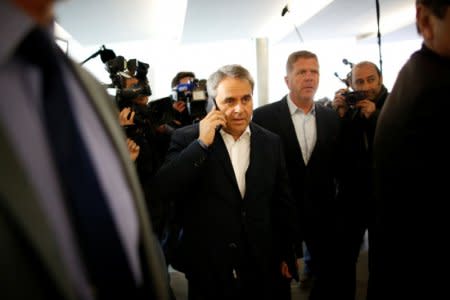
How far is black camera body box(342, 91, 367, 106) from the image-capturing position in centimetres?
201

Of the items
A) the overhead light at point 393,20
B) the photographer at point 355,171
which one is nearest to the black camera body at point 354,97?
the photographer at point 355,171

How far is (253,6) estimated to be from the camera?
14.7ft

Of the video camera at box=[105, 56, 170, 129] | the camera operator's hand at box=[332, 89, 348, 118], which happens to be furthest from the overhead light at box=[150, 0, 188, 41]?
the camera operator's hand at box=[332, 89, 348, 118]

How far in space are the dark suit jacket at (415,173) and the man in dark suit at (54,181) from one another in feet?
2.19

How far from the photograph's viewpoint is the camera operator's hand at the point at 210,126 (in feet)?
4.18

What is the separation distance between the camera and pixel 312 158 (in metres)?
1.87

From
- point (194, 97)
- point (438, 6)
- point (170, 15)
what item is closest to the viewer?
point (438, 6)

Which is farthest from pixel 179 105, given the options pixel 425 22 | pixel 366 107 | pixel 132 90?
pixel 425 22

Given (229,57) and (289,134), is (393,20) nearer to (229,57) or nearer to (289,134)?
(229,57)

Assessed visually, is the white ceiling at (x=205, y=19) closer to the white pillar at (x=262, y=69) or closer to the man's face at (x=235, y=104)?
the white pillar at (x=262, y=69)

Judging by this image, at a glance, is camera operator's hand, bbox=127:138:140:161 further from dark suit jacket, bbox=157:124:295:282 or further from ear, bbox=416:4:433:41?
ear, bbox=416:4:433:41

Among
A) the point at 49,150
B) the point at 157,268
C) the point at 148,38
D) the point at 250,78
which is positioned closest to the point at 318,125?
the point at 250,78

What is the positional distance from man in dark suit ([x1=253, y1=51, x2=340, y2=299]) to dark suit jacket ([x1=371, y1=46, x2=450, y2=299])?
3.32ft

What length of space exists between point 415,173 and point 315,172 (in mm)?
1111
